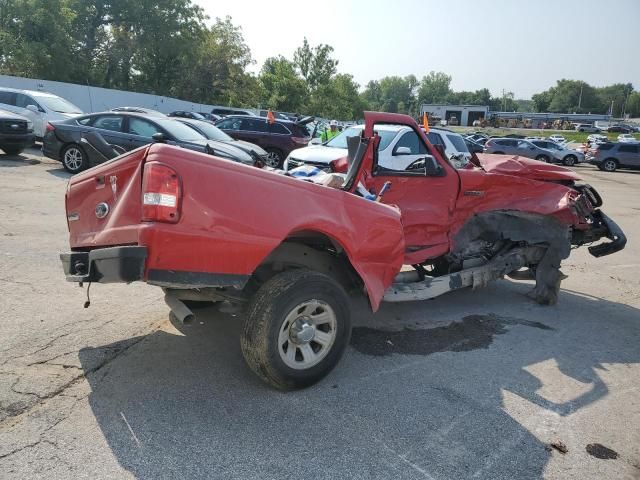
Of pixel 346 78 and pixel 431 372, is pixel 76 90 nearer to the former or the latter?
pixel 431 372

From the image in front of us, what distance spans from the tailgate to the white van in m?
14.6

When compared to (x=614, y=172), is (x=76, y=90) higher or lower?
higher

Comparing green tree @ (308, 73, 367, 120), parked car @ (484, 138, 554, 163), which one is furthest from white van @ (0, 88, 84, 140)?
green tree @ (308, 73, 367, 120)

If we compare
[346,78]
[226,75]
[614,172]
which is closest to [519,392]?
[614,172]

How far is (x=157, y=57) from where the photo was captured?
154 feet

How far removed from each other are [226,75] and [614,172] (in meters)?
35.6

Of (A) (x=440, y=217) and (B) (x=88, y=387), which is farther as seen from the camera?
(A) (x=440, y=217)

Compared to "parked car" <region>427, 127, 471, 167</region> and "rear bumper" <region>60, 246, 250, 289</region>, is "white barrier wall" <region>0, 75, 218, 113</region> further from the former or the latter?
"rear bumper" <region>60, 246, 250, 289</region>

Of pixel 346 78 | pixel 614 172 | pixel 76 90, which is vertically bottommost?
pixel 614 172

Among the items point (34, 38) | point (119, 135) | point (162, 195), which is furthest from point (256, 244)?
point (34, 38)

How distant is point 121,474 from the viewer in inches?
101

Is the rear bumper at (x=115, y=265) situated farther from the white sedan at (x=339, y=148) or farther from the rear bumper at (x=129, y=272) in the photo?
the white sedan at (x=339, y=148)

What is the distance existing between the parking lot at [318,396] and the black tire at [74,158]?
26.6 feet

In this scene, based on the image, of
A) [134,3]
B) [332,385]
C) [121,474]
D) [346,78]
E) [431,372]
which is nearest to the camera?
[121,474]
